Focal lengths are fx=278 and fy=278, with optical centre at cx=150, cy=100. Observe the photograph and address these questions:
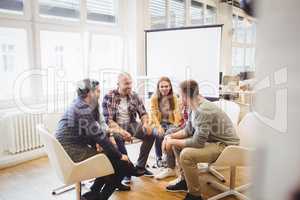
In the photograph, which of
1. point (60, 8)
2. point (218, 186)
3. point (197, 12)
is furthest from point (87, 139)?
point (197, 12)

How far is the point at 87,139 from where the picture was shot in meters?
2.31

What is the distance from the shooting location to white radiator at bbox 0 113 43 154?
10.7 feet

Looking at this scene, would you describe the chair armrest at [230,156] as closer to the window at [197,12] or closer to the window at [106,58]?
the window at [106,58]

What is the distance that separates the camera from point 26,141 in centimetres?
342

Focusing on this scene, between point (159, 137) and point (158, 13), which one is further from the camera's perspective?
point (158, 13)

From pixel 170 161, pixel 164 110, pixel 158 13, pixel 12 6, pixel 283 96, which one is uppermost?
pixel 158 13

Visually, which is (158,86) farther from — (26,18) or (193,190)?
(26,18)

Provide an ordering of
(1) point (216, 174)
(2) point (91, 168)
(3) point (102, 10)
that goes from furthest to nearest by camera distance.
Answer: (3) point (102, 10), (1) point (216, 174), (2) point (91, 168)

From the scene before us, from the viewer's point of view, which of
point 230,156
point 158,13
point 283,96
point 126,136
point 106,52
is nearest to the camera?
point 283,96

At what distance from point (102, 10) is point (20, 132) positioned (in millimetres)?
2318

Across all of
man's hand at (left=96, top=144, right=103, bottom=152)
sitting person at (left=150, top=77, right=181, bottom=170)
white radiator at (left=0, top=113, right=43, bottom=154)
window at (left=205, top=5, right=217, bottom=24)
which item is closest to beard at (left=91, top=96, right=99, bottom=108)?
man's hand at (left=96, top=144, right=103, bottom=152)

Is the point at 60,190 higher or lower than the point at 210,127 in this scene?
lower

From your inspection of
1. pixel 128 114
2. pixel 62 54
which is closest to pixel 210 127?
pixel 128 114

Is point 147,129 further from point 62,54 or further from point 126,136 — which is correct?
point 62,54
